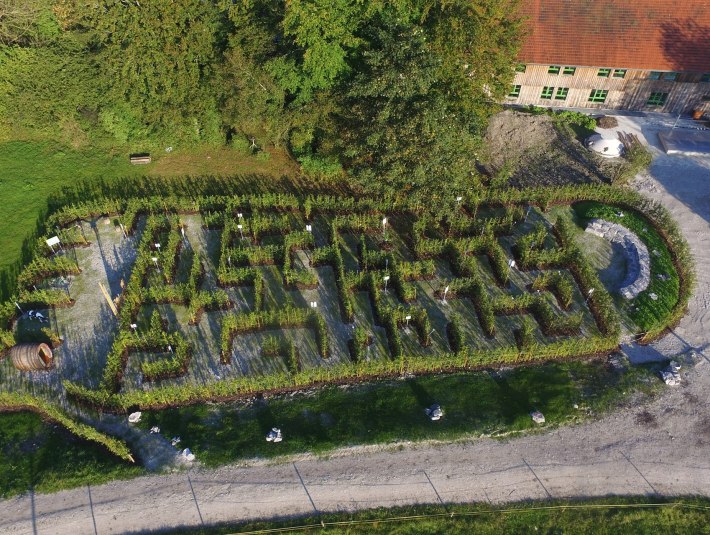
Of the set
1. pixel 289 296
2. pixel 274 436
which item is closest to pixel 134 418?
pixel 274 436

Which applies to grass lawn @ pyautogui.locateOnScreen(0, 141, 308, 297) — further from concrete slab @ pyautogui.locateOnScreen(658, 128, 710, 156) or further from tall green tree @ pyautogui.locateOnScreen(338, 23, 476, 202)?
concrete slab @ pyautogui.locateOnScreen(658, 128, 710, 156)

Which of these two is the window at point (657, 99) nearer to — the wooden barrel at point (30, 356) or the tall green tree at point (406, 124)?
the tall green tree at point (406, 124)

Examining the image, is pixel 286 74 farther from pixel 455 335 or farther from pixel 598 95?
pixel 598 95

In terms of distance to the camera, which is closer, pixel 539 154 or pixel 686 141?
pixel 539 154

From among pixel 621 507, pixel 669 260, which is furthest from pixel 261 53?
pixel 621 507

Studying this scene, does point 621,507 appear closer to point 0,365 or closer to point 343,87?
point 343,87

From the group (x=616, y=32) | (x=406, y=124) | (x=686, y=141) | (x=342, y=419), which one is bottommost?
(x=342, y=419)
